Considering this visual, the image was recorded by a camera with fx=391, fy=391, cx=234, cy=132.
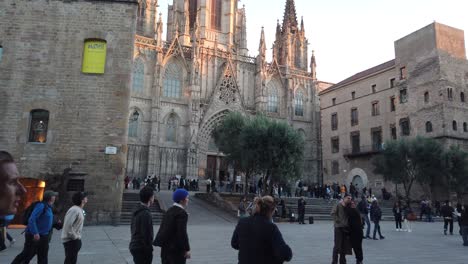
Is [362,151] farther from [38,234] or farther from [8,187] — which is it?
[8,187]

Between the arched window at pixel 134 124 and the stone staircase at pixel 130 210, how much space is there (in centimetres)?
1628

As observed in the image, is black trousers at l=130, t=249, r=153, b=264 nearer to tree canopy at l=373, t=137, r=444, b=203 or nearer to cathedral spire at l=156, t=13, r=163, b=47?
tree canopy at l=373, t=137, r=444, b=203

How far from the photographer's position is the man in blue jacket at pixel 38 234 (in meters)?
5.84

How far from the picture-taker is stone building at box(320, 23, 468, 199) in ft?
108

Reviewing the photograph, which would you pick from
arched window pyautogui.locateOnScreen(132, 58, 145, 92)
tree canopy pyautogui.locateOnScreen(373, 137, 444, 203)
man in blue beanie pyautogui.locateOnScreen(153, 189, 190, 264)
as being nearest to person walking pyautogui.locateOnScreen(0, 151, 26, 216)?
man in blue beanie pyautogui.locateOnScreen(153, 189, 190, 264)

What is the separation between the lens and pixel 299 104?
4862cm

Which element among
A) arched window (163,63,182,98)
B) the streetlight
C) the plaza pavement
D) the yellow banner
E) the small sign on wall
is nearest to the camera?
the plaza pavement

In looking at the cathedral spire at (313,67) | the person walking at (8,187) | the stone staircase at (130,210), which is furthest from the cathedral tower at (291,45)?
the person walking at (8,187)

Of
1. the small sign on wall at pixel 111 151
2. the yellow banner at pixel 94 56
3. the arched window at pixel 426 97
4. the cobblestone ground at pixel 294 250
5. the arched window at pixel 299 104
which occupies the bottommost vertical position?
the cobblestone ground at pixel 294 250

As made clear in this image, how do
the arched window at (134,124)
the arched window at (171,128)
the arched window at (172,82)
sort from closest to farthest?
the arched window at (134,124)
the arched window at (171,128)
the arched window at (172,82)

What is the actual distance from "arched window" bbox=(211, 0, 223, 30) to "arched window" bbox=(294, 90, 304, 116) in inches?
525

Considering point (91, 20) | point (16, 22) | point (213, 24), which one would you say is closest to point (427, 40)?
point (213, 24)

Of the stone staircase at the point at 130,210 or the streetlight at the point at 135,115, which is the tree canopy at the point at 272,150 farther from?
the streetlight at the point at 135,115

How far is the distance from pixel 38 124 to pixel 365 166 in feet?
98.7
